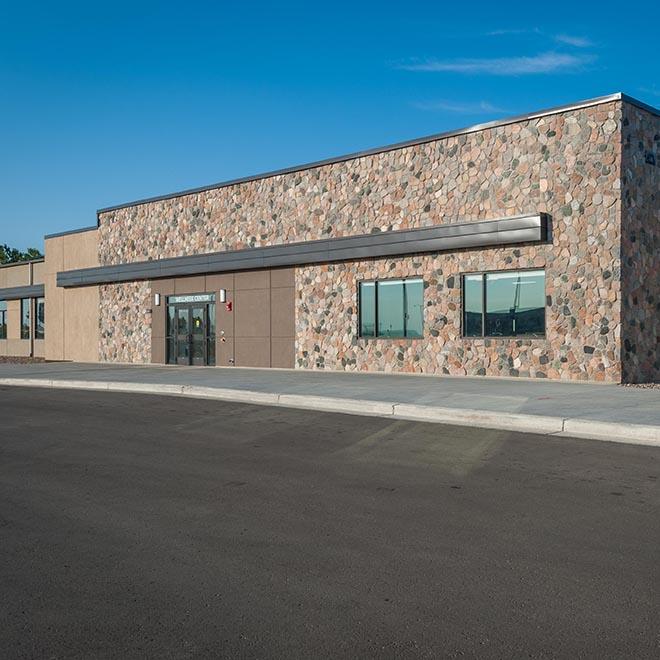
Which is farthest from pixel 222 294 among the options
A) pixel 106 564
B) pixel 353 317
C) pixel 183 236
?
pixel 106 564

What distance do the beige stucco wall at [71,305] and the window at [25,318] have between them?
457cm

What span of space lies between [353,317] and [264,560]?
18363 mm

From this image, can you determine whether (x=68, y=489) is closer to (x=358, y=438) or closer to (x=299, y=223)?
(x=358, y=438)

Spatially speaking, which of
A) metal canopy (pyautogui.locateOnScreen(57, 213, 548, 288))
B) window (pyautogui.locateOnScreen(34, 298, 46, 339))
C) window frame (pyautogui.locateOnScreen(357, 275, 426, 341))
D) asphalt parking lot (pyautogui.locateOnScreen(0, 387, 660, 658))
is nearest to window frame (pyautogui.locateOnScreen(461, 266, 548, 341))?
metal canopy (pyautogui.locateOnScreen(57, 213, 548, 288))

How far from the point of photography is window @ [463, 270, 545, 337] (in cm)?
1931

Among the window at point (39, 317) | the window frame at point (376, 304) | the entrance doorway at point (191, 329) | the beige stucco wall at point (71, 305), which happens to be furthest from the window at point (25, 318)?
the window frame at point (376, 304)

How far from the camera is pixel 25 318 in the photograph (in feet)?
135

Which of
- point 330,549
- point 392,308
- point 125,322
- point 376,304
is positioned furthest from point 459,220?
point 330,549

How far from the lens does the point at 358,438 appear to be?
10.6 meters

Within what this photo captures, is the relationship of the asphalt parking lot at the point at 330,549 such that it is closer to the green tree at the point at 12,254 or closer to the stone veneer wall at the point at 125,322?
the stone veneer wall at the point at 125,322

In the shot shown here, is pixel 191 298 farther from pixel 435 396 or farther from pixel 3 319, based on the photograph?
pixel 3 319

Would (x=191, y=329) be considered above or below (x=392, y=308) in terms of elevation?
below

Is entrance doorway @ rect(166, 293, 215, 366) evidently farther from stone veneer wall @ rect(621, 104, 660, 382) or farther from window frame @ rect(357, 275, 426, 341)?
stone veneer wall @ rect(621, 104, 660, 382)

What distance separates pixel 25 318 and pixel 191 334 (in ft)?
55.6
